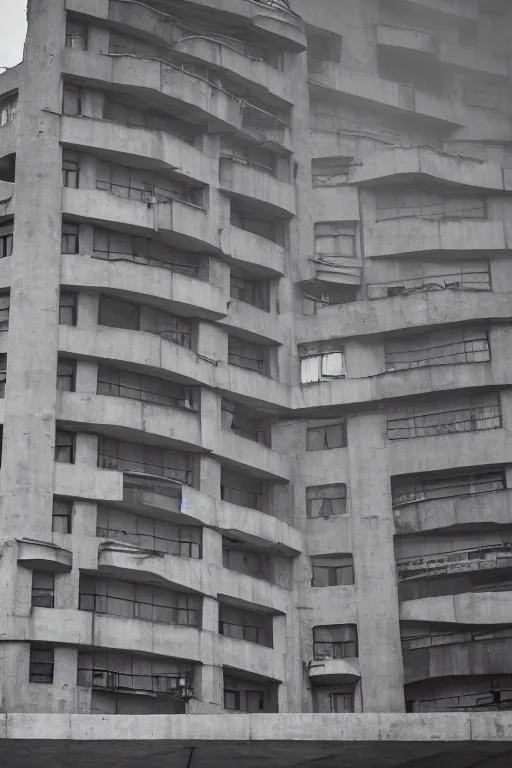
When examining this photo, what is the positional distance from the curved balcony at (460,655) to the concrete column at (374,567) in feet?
2.57

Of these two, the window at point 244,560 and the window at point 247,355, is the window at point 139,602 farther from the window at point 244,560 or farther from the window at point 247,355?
the window at point 247,355

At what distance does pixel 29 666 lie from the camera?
4306cm

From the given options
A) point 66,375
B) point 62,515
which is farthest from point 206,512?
point 66,375

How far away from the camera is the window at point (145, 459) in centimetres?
4762

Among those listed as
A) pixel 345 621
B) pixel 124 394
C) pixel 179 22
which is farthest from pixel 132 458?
pixel 179 22

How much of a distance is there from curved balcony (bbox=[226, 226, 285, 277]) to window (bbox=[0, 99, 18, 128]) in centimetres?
842

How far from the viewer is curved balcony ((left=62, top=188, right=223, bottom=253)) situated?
160ft

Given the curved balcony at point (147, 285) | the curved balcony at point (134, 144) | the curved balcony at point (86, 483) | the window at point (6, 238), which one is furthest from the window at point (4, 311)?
the curved balcony at point (134, 144)

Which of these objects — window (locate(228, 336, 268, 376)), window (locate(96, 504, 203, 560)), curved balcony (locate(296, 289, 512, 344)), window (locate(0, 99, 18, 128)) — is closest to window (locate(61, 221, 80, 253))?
window (locate(0, 99, 18, 128))

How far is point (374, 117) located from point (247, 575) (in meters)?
20.1

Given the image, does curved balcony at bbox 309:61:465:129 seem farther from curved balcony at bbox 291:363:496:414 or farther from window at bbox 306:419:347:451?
window at bbox 306:419:347:451

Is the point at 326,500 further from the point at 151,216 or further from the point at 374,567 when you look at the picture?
the point at 151,216

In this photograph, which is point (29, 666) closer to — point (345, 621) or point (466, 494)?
point (345, 621)

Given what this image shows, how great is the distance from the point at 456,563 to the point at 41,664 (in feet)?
46.9
